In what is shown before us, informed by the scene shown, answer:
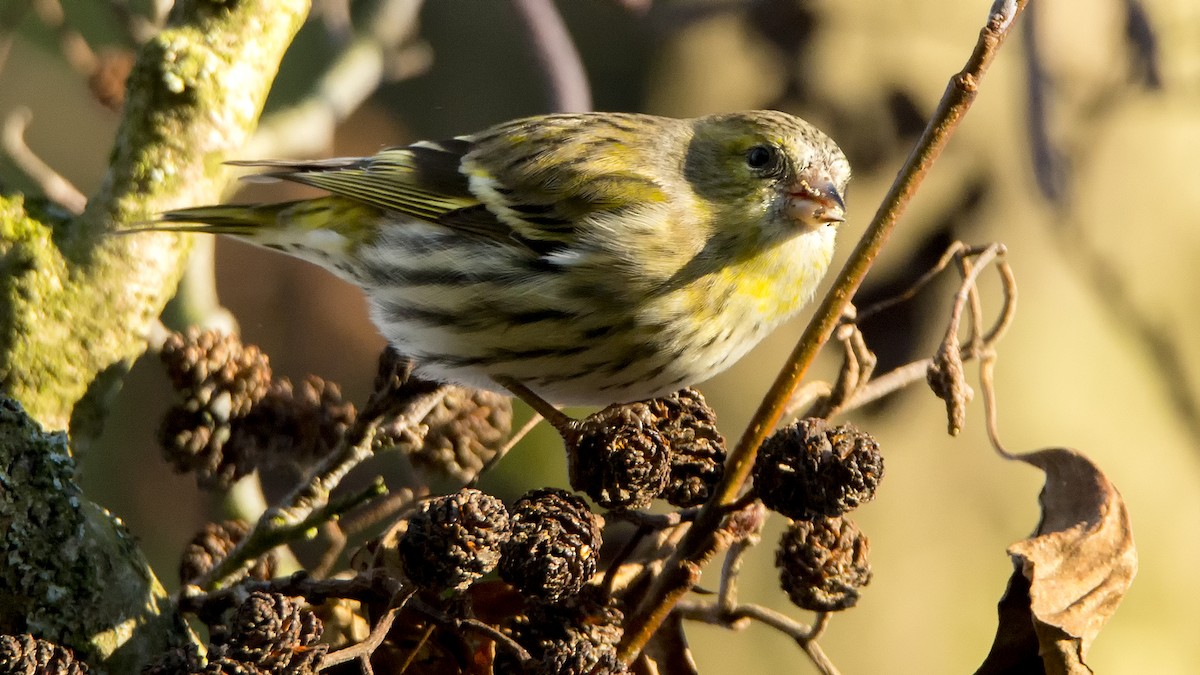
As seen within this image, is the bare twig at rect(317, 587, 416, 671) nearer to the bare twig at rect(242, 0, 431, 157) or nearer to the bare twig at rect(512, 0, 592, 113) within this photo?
the bare twig at rect(242, 0, 431, 157)

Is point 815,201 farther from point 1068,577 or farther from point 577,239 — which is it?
point 1068,577

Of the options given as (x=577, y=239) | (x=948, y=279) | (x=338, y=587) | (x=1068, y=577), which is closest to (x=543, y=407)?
(x=577, y=239)

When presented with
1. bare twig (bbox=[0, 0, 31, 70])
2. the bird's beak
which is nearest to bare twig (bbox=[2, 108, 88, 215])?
bare twig (bbox=[0, 0, 31, 70])

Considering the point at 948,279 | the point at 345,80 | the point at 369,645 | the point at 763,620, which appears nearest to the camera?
the point at 369,645

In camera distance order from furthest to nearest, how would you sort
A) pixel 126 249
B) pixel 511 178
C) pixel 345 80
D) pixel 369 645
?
pixel 345 80, pixel 511 178, pixel 126 249, pixel 369 645

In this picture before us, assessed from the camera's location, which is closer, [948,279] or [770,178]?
[770,178]

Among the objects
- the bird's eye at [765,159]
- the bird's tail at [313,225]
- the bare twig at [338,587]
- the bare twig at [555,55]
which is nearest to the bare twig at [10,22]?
the bird's tail at [313,225]

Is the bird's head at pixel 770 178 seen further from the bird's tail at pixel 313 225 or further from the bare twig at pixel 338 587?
the bare twig at pixel 338 587
